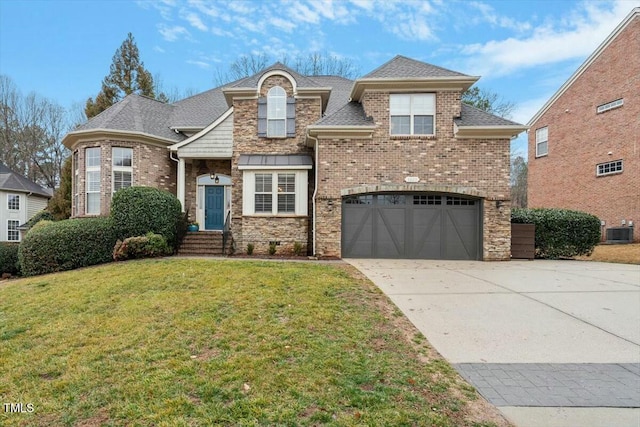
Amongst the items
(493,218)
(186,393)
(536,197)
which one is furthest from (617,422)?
(536,197)

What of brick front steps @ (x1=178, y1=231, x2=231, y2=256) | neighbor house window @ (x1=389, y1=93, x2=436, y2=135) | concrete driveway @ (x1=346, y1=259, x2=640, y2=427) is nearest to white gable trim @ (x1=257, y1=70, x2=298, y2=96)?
neighbor house window @ (x1=389, y1=93, x2=436, y2=135)

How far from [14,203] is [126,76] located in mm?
12511

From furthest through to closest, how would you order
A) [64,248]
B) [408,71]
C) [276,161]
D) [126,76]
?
[126,76] < [276,161] < [408,71] < [64,248]

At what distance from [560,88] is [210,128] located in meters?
21.0

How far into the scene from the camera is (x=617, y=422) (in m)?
2.76

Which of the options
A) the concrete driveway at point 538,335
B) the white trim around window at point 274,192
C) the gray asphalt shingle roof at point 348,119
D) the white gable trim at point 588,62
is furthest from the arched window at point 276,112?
the white gable trim at point 588,62

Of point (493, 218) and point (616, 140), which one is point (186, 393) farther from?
point (616, 140)

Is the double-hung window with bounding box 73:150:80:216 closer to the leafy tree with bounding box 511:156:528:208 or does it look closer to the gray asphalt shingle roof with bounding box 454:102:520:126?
the gray asphalt shingle roof with bounding box 454:102:520:126

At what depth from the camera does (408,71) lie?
11.8 meters

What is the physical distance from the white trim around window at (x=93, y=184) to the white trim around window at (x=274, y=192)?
6532 mm

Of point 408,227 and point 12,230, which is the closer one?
point 408,227

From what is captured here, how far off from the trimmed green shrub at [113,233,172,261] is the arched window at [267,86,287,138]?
584 cm

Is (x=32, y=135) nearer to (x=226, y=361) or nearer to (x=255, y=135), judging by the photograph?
(x=255, y=135)

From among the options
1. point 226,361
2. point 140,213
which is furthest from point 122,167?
point 226,361
